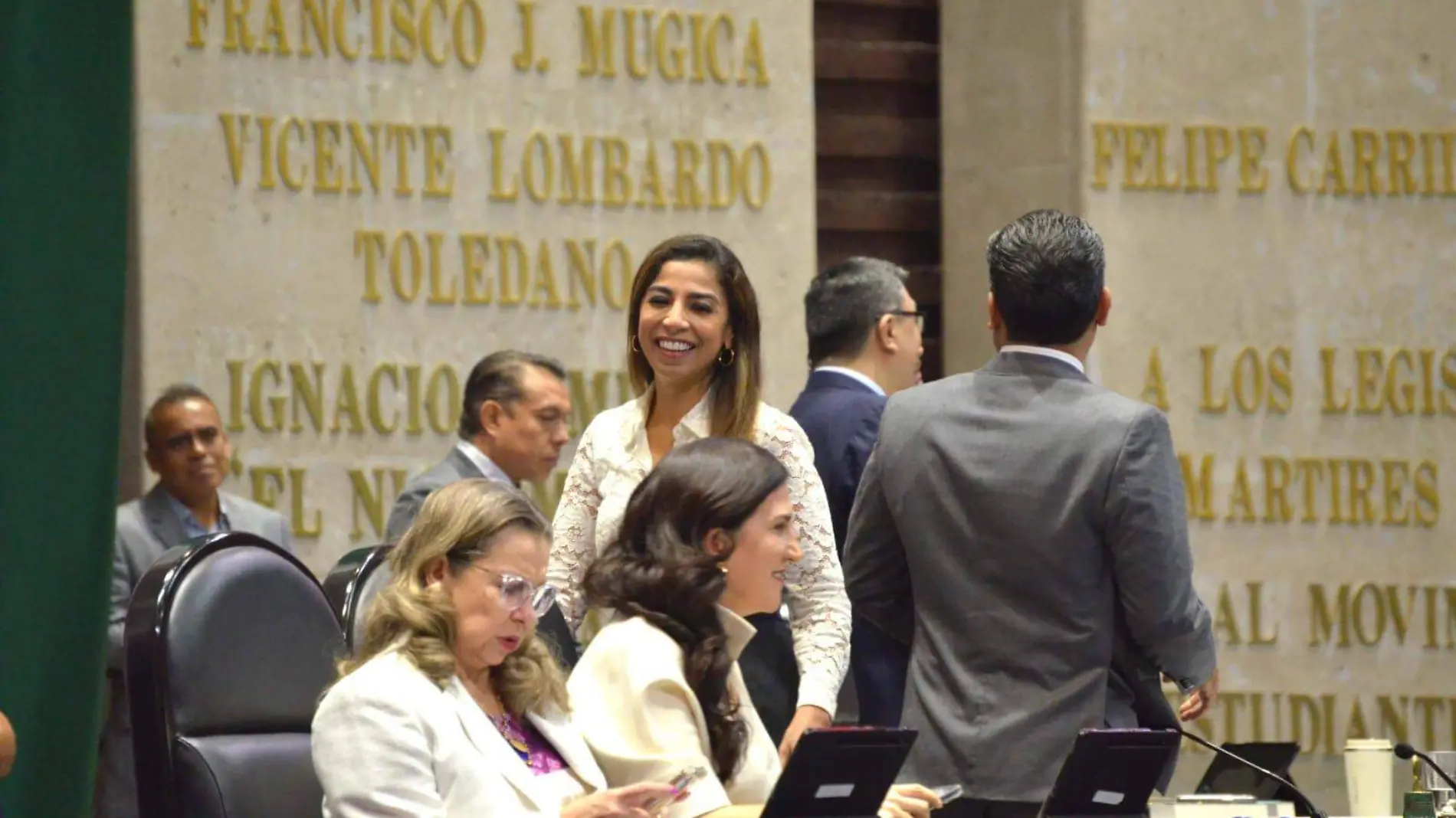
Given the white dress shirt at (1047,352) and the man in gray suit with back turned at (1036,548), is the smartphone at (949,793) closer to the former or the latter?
the man in gray suit with back turned at (1036,548)

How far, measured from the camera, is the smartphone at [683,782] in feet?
8.46

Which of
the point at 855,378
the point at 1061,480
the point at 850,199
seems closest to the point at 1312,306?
the point at 850,199

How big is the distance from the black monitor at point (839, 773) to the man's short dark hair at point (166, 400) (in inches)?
131

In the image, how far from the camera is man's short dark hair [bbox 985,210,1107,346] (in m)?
3.24

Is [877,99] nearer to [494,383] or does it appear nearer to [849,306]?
[494,383]

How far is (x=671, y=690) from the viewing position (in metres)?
2.78

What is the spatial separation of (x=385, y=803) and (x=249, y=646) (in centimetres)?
40

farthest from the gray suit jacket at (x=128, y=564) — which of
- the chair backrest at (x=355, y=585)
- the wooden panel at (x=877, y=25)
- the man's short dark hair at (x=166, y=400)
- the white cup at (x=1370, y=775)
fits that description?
the white cup at (x=1370, y=775)

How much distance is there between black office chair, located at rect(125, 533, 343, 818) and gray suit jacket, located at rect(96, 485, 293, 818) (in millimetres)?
1956

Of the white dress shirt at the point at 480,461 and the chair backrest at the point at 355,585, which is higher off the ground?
the white dress shirt at the point at 480,461

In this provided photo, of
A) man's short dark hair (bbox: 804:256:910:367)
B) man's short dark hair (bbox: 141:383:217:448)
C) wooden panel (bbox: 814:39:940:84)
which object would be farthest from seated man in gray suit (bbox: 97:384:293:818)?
wooden panel (bbox: 814:39:940:84)

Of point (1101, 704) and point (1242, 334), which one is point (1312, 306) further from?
point (1101, 704)

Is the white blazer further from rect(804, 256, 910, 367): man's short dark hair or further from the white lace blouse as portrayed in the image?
rect(804, 256, 910, 367): man's short dark hair

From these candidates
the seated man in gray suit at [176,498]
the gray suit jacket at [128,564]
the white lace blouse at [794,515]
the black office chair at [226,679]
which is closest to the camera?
the black office chair at [226,679]
